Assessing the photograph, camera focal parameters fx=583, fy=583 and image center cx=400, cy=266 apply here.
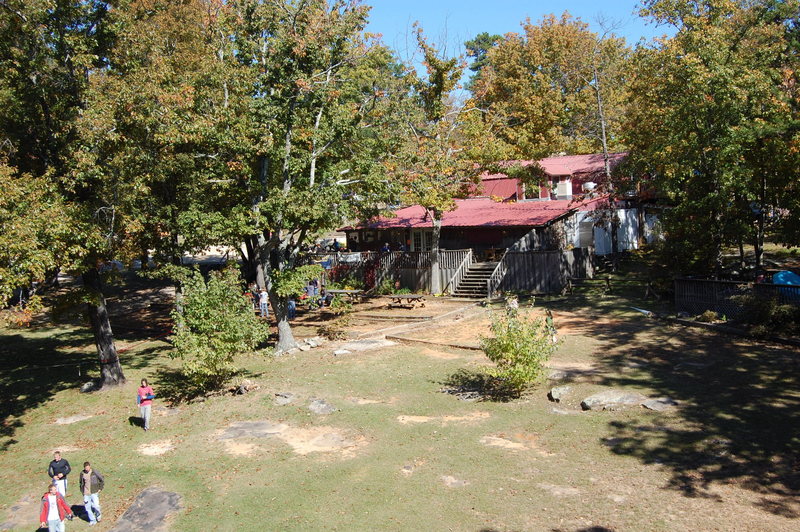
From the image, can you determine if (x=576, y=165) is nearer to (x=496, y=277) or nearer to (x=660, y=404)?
(x=496, y=277)

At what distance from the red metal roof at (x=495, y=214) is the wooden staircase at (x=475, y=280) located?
2442 mm

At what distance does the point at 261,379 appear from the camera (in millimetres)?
18266

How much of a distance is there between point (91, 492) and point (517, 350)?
31.5 feet

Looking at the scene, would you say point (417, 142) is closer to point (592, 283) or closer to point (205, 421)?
point (592, 283)

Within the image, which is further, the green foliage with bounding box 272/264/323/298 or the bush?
the green foliage with bounding box 272/264/323/298

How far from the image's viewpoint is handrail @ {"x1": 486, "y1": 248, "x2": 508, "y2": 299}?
29328 millimetres

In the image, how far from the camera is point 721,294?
20.4 m

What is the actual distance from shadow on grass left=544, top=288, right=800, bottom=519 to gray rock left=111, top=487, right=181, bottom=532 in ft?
28.0

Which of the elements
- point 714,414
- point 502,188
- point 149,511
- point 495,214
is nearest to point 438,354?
point 714,414

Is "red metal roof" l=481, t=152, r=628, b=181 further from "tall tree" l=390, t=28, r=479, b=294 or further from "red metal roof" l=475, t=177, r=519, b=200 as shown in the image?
"tall tree" l=390, t=28, r=479, b=294

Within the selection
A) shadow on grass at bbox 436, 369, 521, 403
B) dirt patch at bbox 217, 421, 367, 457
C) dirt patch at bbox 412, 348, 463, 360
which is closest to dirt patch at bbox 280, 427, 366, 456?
dirt patch at bbox 217, 421, 367, 457

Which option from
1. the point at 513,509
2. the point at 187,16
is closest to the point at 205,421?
the point at 513,509

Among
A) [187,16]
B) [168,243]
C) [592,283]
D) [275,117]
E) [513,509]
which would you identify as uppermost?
[187,16]

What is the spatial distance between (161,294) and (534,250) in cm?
2320
